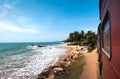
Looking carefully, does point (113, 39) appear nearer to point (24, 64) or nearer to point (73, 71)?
point (73, 71)

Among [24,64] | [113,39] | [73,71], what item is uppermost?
[113,39]

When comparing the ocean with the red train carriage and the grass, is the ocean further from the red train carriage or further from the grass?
the red train carriage

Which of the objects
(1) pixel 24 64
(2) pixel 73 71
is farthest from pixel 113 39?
(1) pixel 24 64

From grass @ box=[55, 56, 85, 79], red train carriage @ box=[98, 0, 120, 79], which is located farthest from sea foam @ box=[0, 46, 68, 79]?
red train carriage @ box=[98, 0, 120, 79]

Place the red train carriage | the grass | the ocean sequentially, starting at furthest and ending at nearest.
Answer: the ocean
the grass
the red train carriage

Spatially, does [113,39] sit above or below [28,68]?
above

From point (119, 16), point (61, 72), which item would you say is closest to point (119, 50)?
point (119, 16)

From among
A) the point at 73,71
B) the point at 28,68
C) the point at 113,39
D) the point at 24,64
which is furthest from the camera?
the point at 24,64

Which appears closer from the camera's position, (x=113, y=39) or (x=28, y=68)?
(x=113, y=39)

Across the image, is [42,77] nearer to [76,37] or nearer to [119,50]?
[119,50]

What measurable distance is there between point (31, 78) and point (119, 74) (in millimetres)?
14882

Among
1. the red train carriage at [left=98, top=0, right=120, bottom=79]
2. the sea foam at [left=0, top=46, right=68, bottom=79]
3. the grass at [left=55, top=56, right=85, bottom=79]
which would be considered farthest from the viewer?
the sea foam at [left=0, top=46, right=68, bottom=79]

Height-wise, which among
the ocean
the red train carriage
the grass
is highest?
the red train carriage

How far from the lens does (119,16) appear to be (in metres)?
2.10
